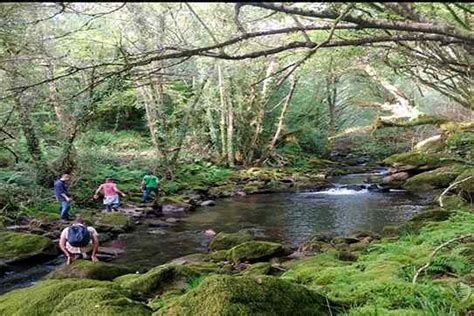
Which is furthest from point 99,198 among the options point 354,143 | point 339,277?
point 354,143

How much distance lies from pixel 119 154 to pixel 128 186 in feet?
11.4

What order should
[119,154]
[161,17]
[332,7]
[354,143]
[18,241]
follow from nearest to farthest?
[332,7] → [18,241] → [161,17] → [119,154] → [354,143]

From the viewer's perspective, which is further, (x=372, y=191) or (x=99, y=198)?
(x=372, y=191)

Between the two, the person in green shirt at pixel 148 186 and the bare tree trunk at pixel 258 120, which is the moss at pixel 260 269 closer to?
the person in green shirt at pixel 148 186

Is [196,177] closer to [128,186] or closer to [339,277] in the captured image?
[128,186]

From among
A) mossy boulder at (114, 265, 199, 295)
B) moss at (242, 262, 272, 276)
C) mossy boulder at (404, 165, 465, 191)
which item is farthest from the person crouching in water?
mossy boulder at (404, 165, 465, 191)

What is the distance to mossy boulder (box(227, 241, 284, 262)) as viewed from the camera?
9.78 metres

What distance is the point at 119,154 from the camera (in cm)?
2277

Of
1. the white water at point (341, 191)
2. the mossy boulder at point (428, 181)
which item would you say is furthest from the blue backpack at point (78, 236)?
the mossy boulder at point (428, 181)

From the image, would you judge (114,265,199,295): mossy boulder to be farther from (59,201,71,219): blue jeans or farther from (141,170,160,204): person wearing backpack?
(141,170,160,204): person wearing backpack

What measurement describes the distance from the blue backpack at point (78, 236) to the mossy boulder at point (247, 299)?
5.98 metres

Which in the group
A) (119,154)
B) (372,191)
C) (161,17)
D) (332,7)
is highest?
(161,17)

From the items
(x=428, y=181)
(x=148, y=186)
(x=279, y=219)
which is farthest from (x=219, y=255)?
(x=428, y=181)

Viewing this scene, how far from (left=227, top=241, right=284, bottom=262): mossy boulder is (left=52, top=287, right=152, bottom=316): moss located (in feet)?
17.5
